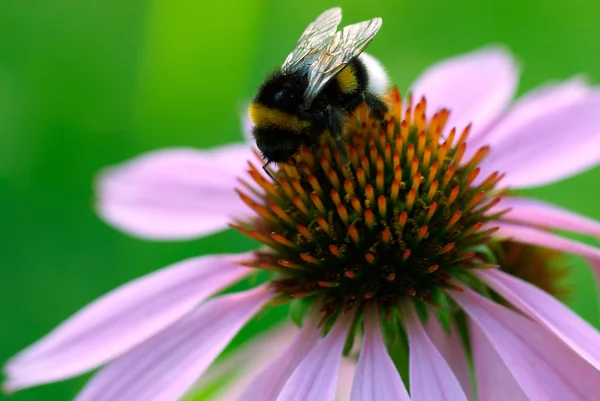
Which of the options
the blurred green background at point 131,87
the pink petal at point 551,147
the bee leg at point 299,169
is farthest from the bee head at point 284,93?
the blurred green background at point 131,87

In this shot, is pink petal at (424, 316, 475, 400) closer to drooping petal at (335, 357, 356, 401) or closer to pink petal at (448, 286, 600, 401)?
pink petal at (448, 286, 600, 401)

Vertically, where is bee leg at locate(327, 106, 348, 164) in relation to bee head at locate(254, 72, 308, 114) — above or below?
below

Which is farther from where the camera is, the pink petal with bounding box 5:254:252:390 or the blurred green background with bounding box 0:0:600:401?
the blurred green background with bounding box 0:0:600:401

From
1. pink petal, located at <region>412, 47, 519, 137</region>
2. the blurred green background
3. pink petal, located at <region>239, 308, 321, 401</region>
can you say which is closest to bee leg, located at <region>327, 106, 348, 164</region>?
pink petal, located at <region>239, 308, 321, 401</region>

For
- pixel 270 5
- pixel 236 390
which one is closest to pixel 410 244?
pixel 236 390

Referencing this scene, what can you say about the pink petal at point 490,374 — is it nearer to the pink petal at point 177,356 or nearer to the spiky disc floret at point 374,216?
the spiky disc floret at point 374,216

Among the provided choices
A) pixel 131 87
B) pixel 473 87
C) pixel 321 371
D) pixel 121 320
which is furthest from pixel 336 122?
pixel 131 87

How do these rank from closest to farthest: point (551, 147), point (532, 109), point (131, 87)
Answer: point (551, 147), point (532, 109), point (131, 87)

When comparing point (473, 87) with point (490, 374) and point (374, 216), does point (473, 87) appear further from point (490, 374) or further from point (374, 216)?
point (490, 374)
